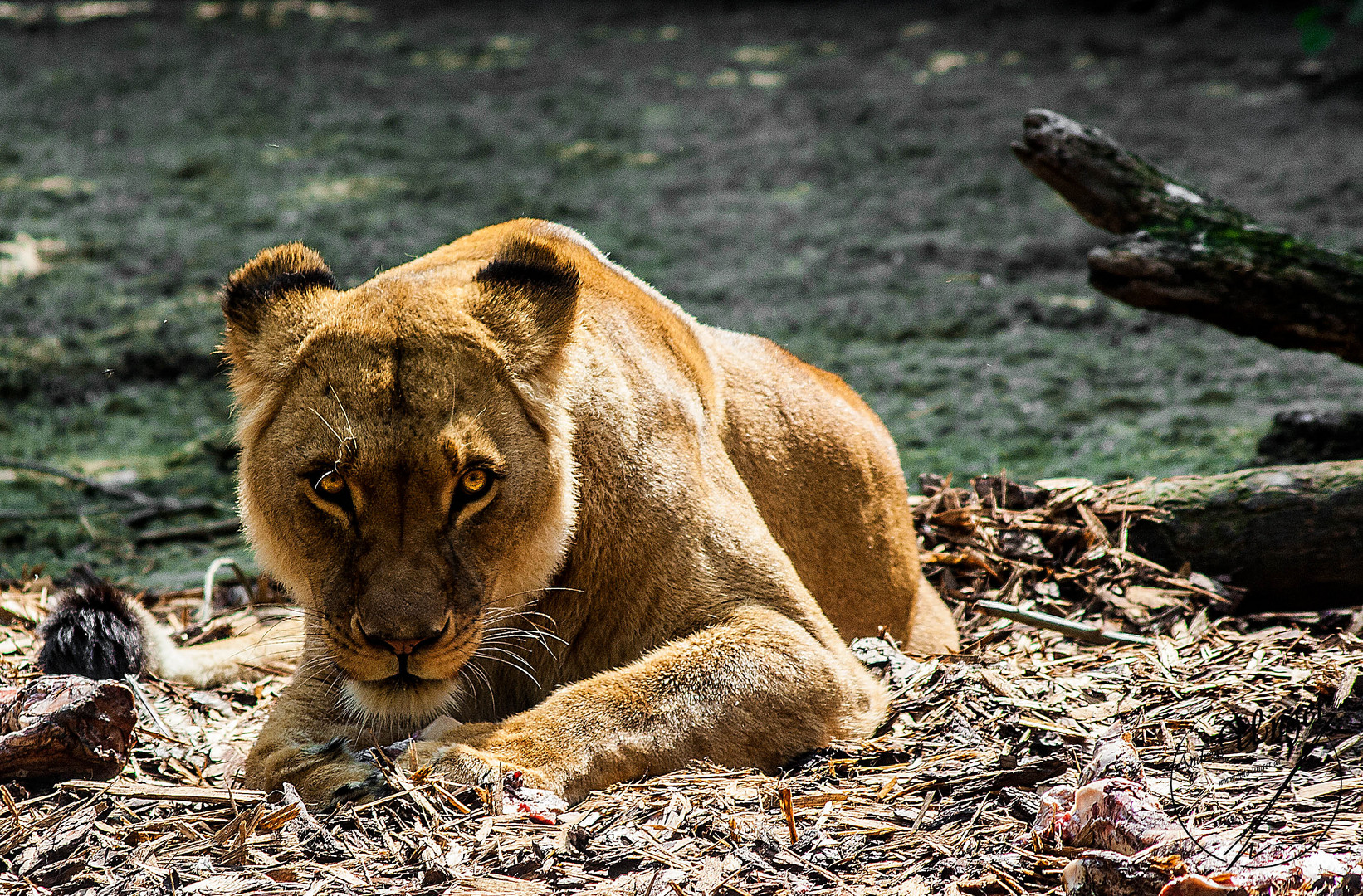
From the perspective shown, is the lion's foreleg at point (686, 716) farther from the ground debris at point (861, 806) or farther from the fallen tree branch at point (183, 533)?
the fallen tree branch at point (183, 533)

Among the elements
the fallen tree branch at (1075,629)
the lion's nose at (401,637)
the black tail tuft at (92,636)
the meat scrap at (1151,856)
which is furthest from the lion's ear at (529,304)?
the fallen tree branch at (1075,629)

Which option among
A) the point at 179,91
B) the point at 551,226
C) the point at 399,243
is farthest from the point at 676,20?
the point at 551,226

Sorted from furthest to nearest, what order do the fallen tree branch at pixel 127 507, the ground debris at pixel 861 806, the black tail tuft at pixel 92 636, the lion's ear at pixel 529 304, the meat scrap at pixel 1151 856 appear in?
the fallen tree branch at pixel 127 507, the black tail tuft at pixel 92 636, the lion's ear at pixel 529 304, the ground debris at pixel 861 806, the meat scrap at pixel 1151 856

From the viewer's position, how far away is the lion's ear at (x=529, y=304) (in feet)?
11.3

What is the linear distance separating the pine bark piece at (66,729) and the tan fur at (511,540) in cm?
40

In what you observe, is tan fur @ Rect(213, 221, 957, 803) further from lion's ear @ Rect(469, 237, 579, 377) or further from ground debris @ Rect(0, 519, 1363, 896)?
ground debris @ Rect(0, 519, 1363, 896)

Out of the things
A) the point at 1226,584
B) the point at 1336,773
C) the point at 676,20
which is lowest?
the point at 1226,584

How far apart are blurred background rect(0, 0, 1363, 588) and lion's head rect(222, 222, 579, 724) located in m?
2.94

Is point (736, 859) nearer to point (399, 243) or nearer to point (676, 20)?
point (399, 243)

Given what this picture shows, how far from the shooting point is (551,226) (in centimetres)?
432

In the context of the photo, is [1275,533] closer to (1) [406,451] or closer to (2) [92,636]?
(1) [406,451]

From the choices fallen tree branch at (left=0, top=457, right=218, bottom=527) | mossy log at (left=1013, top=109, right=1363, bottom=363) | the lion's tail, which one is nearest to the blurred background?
fallen tree branch at (left=0, top=457, right=218, bottom=527)

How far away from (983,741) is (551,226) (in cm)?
217

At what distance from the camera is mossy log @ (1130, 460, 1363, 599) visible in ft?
16.2
